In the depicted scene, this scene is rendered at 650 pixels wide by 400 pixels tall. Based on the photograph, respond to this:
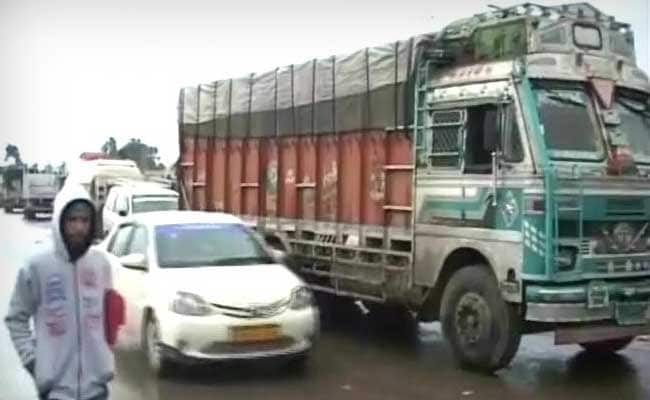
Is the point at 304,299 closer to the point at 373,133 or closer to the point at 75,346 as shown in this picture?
the point at 373,133

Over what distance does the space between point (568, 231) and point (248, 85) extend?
20.5 feet

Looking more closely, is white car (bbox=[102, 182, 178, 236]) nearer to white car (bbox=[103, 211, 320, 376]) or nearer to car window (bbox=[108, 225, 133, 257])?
car window (bbox=[108, 225, 133, 257])

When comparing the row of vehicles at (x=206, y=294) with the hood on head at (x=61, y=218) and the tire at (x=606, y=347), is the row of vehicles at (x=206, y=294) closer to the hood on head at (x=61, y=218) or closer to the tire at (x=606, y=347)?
the tire at (x=606, y=347)

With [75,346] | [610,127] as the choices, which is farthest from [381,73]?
[75,346]

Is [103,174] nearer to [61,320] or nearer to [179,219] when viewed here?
[179,219]

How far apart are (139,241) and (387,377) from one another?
2.85 meters

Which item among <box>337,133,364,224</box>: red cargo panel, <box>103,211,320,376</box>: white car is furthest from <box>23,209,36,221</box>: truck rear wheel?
<box>103,211,320,376</box>: white car

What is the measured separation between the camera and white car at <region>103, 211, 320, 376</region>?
8.01 metres

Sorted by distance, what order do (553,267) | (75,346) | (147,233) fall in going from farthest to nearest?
1. (147,233)
2. (553,267)
3. (75,346)

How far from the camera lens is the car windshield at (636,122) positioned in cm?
872

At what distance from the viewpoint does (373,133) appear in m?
10.3

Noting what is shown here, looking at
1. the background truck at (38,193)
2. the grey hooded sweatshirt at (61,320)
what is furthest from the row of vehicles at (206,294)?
the background truck at (38,193)

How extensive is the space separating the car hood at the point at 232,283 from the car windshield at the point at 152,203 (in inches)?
497

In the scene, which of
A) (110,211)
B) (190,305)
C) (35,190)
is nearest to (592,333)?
(190,305)
